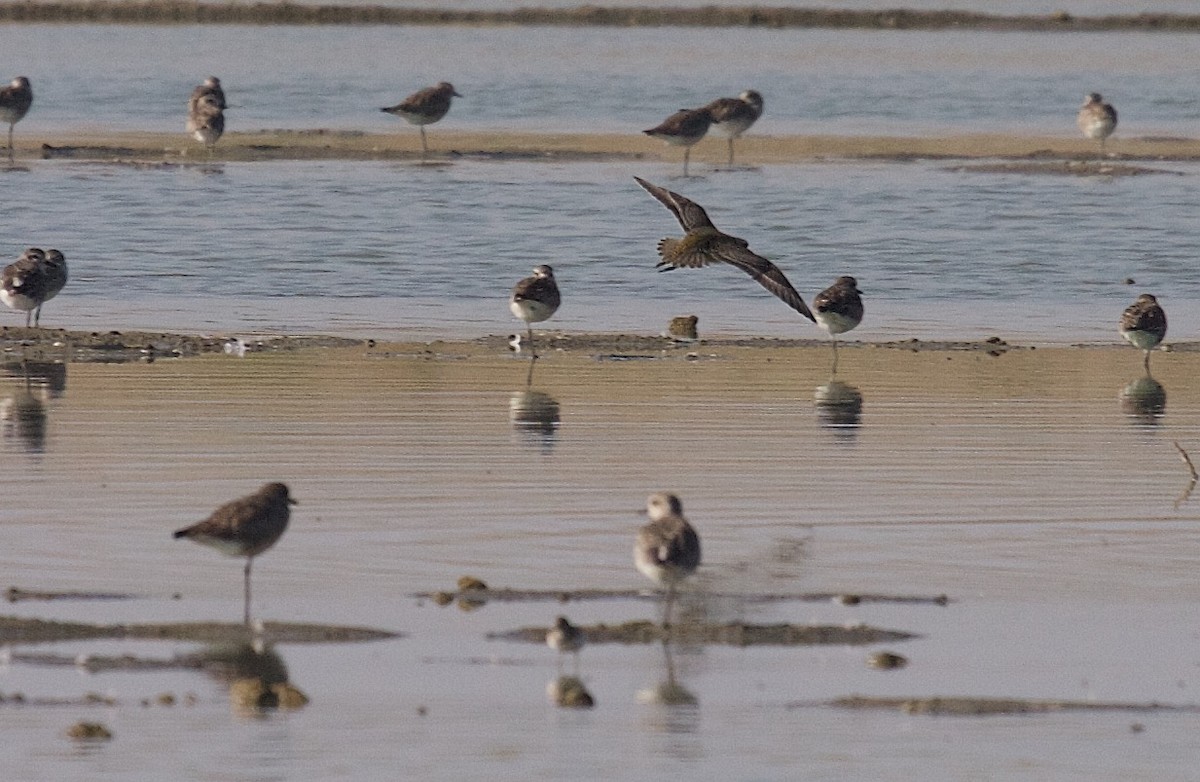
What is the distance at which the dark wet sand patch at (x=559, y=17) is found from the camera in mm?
85438

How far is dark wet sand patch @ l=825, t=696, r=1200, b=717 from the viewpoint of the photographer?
10594 mm

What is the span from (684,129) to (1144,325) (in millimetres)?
20746

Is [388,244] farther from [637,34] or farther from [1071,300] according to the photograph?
[637,34]

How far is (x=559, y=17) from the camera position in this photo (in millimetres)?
87812

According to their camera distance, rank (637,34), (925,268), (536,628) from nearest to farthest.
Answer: (536,628) < (925,268) < (637,34)

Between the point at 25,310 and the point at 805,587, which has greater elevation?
the point at 25,310

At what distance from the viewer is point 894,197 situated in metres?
36.8

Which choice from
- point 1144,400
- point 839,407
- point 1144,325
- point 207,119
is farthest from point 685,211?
point 207,119

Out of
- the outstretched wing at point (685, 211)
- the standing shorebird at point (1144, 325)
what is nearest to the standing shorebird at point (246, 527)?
the outstretched wing at point (685, 211)

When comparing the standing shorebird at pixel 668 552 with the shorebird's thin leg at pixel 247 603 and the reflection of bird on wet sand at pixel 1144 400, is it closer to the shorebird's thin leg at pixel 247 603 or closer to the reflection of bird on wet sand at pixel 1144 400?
the shorebird's thin leg at pixel 247 603

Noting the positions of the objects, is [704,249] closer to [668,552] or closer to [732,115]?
[668,552]

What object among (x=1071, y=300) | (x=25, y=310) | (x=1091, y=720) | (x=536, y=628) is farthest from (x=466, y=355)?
(x=1091, y=720)

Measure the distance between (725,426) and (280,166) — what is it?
24508mm

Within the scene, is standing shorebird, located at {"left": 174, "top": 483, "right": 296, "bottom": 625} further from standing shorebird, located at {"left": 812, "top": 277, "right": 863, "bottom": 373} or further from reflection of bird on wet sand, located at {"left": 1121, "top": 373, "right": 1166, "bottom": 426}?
standing shorebird, located at {"left": 812, "top": 277, "right": 863, "bottom": 373}
